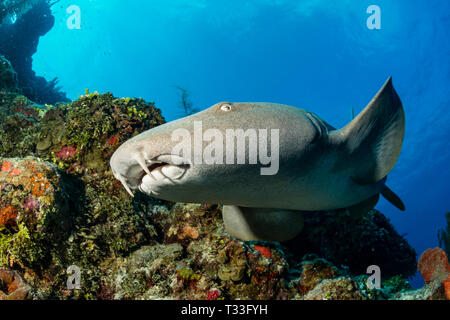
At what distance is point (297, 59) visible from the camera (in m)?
76.7

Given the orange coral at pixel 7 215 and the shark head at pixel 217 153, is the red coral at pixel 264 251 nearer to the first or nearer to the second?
the shark head at pixel 217 153

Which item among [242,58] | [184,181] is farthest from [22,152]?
[242,58]

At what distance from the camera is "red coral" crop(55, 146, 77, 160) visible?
4.80 metres

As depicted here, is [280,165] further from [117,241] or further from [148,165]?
[117,241]

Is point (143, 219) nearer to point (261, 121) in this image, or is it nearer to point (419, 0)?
point (261, 121)

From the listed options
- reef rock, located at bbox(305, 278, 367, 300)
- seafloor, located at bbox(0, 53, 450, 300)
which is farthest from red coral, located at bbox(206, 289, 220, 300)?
reef rock, located at bbox(305, 278, 367, 300)

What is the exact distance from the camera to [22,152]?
16.8ft

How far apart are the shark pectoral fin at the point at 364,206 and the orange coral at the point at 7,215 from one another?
538 cm

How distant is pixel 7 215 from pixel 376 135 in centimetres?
492

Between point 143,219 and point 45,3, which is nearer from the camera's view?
point 143,219

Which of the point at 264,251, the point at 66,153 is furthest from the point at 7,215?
the point at 264,251

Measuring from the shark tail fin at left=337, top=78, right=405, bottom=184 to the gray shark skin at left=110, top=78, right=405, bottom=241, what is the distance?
0.4 inches

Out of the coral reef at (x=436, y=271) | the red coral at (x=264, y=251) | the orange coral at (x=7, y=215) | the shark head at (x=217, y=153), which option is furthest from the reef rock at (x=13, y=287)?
the coral reef at (x=436, y=271)

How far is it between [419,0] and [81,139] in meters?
51.8
